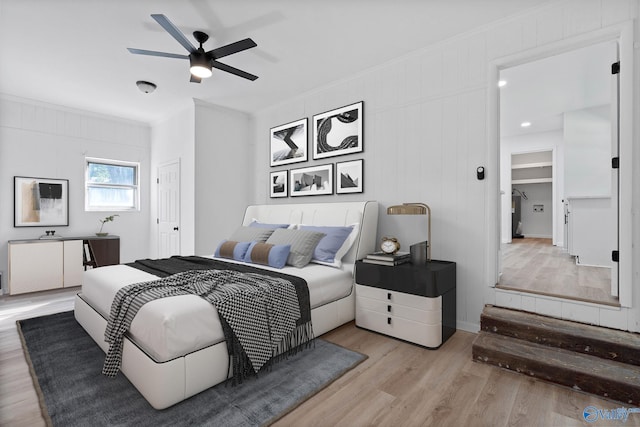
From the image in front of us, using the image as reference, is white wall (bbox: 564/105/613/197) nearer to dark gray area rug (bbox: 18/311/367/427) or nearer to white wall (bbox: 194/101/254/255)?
dark gray area rug (bbox: 18/311/367/427)

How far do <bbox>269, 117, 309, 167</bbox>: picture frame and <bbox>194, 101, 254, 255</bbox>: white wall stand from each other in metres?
0.62

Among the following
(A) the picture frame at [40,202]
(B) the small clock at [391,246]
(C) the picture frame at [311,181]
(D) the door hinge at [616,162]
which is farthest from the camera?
(A) the picture frame at [40,202]

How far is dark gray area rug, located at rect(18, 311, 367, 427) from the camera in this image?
65.1 inches

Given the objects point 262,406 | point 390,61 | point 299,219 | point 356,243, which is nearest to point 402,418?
point 262,406

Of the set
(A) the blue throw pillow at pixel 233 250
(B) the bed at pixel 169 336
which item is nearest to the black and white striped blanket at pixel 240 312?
(B) the bed at pixel 169 336

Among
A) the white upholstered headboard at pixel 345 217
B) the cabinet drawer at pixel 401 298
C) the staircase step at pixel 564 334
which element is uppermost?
the white upholstered headboard at pixel 345 217

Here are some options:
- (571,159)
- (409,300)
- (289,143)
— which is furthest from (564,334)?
(571,159)

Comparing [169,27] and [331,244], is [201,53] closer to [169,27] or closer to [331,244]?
[169,27]

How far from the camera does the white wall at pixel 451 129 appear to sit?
2553mm

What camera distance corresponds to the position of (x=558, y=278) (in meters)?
3.19

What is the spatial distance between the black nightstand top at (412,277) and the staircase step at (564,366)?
50 cm

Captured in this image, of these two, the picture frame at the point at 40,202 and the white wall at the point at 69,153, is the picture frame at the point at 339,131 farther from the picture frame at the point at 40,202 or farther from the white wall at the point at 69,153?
the picture frame at the point at 40,202

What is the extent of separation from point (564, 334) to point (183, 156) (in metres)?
5.08

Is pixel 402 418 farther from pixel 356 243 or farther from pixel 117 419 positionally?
pixel 356 243
